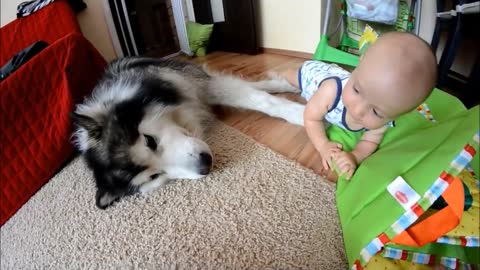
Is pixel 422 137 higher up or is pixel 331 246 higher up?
pixel 422 137

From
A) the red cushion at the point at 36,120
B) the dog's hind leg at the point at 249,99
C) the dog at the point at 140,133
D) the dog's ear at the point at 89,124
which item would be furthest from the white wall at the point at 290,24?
the dog's ear at the point at 89,124

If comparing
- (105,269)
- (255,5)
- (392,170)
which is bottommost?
(105,269)

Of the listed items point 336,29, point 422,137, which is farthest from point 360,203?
point 336,29

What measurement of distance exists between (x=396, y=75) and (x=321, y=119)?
0.37 m

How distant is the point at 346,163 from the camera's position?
829 mm

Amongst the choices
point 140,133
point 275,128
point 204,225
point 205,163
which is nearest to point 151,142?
point 140,133

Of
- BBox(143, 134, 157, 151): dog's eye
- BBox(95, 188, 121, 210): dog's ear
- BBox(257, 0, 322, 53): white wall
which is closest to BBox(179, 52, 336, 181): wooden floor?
BBox(257, 0, 322, 53): white wall

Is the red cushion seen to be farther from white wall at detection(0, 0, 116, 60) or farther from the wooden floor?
white wall at detection(0, 0, 116, 60)

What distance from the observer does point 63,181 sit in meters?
1.25

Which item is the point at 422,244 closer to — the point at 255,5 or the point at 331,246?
the point at 331,246

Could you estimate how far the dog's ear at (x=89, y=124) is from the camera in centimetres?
84

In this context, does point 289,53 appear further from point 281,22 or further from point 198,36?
point 198,36

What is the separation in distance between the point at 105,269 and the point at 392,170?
855 millimetres

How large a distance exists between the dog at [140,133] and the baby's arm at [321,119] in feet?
0.67
